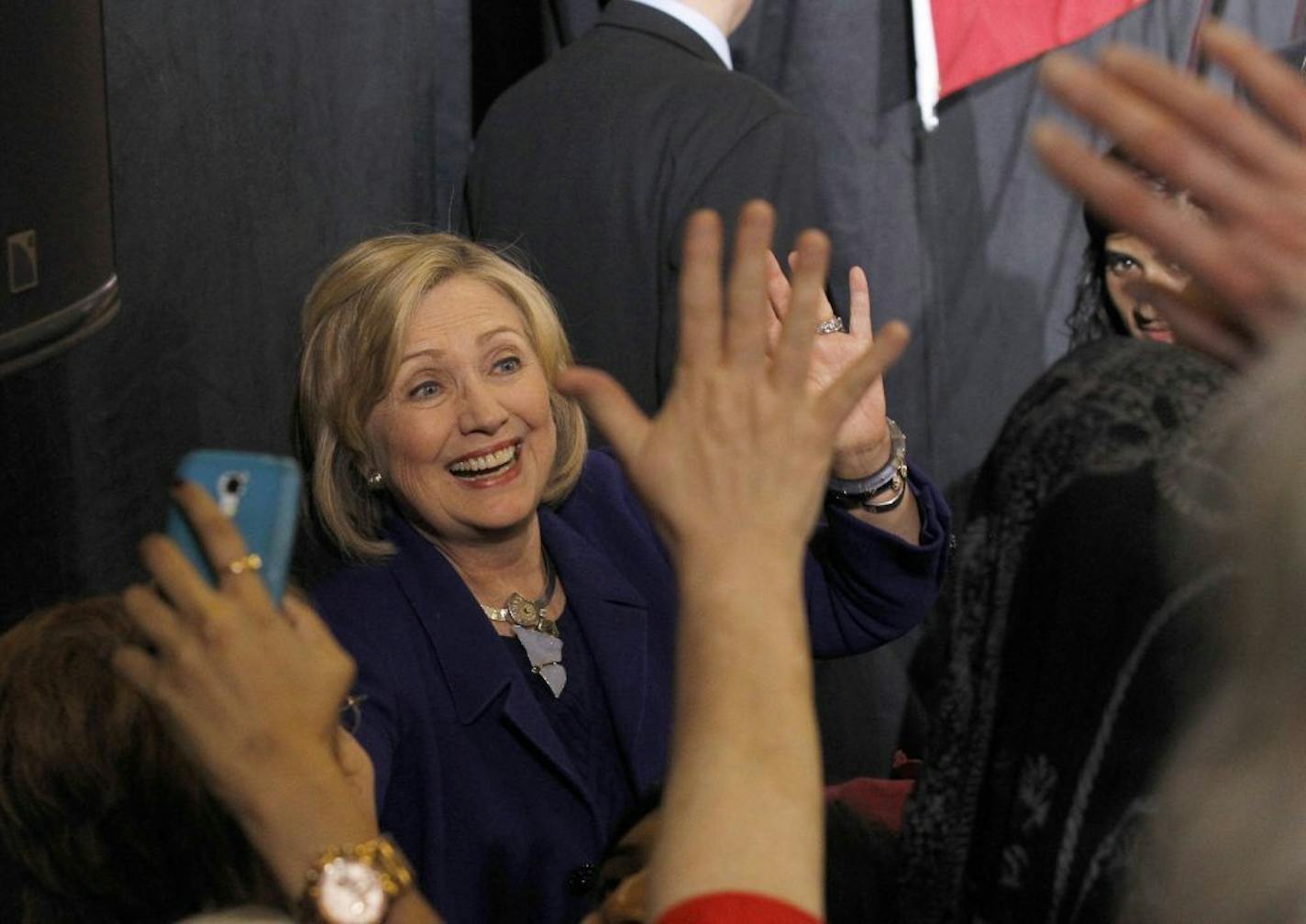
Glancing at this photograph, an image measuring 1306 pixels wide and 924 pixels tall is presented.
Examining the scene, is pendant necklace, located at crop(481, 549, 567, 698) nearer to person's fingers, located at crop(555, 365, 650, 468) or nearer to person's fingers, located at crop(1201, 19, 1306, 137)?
person's fingers, located at crop(555, 365, 650, 468)

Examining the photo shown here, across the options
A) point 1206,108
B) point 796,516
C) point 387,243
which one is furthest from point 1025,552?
point 387,243

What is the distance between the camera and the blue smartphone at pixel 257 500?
0.88 m

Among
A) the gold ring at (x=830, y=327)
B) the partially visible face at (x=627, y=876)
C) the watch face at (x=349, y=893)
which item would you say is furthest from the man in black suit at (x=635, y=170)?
the watch face at (x=349, y=893)

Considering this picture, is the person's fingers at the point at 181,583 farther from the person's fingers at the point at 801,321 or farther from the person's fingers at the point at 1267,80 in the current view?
the person's fingers at the point at 1267,80

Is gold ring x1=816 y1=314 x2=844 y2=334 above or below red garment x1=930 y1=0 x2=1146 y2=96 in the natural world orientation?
below

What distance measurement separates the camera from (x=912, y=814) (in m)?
0.82

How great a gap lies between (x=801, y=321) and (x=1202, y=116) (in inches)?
7.3

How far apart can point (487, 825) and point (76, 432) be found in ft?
2.47

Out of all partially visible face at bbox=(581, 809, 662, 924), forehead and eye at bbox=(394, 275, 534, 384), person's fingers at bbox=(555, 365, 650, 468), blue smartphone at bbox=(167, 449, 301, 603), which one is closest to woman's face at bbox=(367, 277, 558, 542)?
forehead and eye at bbox=(394, 275, 534, 384)

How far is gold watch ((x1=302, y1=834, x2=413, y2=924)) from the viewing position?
0.91 m

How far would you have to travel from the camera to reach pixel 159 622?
82 centimetres

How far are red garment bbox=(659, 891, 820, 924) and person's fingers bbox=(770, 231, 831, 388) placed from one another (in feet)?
0.72

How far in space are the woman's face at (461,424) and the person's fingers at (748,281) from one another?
95cm

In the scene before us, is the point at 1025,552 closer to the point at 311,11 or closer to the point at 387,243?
the point at 387,243
